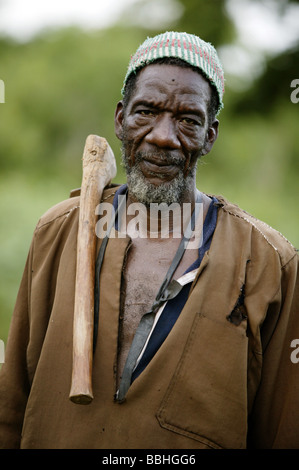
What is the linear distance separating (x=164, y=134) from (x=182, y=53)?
0.38 m

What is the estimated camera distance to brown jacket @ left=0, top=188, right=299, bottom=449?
6.66 feet

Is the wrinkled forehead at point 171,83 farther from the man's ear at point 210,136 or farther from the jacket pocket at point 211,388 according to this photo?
the jacket pocket at point 211,388

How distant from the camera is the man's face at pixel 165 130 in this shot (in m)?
2.30

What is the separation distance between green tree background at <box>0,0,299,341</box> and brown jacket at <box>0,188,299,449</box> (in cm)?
641

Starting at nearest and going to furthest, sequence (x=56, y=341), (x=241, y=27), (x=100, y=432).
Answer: (x=100, y=432), (x=56, y=341), (x=241, y=27)

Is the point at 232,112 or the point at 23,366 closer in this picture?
the point at 23,366

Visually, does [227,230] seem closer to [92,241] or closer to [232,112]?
[92,241]

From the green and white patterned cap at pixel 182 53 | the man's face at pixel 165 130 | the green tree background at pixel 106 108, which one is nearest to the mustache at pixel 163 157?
the man's face at pixel 165 130

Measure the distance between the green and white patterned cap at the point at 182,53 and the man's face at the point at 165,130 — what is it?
4 cm

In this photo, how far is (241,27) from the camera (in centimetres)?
948

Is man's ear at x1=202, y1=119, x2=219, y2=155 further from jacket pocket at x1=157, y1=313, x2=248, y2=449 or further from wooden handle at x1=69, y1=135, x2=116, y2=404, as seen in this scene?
jacket pocket at x1=157, y1=313, x2=248, y2=449

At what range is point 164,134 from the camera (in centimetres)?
228

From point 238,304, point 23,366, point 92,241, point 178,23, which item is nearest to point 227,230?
point 238,304

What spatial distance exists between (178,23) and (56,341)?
8.83m
